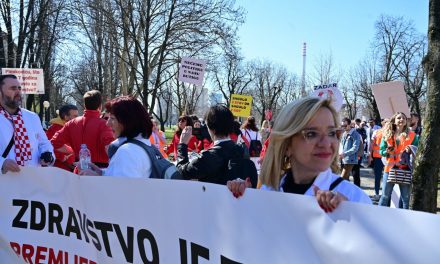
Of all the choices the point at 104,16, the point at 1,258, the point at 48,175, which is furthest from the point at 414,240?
the point at 104,16

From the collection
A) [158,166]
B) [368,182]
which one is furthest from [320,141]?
[368,182]

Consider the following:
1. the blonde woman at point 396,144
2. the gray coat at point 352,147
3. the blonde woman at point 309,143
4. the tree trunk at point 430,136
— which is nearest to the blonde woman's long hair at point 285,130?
the blonde woman at point 309,143

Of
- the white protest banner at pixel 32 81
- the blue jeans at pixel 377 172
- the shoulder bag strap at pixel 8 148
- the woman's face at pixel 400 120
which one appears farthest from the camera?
the white protest banner at pixel 32 81

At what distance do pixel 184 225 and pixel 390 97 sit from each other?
593 cm

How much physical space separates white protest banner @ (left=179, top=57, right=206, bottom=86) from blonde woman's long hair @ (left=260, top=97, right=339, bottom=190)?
8.40m

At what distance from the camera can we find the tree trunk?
4281mm

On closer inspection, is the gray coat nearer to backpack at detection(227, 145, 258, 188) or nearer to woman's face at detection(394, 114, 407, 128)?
woman's face at detection(394, 114, 407, 128)

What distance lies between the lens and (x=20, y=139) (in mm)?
4578

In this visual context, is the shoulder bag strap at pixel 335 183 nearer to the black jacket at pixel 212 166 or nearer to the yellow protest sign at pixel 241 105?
the black jacket at pixel 212 166

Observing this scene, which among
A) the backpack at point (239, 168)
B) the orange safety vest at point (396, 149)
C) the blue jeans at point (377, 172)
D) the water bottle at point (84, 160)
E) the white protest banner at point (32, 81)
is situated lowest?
the blue jeans at point (377, 172)

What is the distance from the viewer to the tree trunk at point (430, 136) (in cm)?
428

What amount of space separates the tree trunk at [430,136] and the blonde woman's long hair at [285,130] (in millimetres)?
2475

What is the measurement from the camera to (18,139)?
456 centimetres

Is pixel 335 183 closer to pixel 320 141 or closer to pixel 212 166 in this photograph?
pixel 320 141
